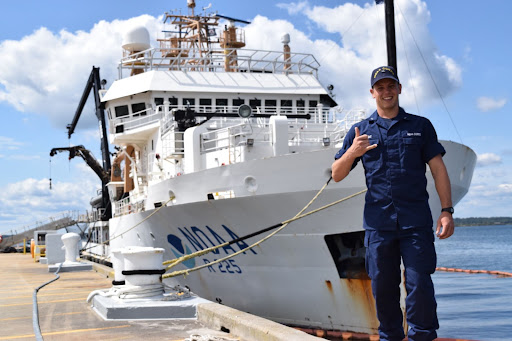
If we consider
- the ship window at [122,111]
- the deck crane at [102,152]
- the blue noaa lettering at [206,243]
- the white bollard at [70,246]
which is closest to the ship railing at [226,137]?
the blue noaa lettering at [206,243]

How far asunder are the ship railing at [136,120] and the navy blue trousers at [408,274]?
43.4 ft

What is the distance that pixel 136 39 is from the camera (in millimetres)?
23125

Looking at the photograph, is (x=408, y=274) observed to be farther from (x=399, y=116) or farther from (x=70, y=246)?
(x=70, y=246)

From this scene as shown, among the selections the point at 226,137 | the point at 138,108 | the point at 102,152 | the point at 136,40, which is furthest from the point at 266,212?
the point at 102,152

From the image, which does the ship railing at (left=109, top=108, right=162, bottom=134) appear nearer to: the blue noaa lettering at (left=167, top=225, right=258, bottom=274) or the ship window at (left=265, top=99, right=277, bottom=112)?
the ship window at (left=265, top=99, right=277, bottom=112)

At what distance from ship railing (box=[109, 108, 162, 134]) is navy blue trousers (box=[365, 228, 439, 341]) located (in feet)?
43.4

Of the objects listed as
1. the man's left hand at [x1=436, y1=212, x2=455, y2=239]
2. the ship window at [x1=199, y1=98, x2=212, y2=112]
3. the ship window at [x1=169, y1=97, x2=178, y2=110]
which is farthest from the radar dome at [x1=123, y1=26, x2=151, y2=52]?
the man's left hand at [x1=436, y1=212, x2=455, y2=239]

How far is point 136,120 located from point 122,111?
1280mm

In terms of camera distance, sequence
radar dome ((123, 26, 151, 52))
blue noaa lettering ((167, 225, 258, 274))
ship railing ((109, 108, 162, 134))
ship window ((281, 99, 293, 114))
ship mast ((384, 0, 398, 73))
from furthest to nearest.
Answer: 1. radar dome ((123, 26, 151, 52))
2. ship window ((281, 99, 293, 114))
3. ship railing ((109, 108, 162, 134))
4. blue noaa lettering ((167, 225, 258, 274))
5. ship mast ((384, 0, 398, 73))

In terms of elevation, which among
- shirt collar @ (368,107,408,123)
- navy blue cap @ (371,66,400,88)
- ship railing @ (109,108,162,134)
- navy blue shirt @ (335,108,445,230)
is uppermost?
ship railing @ (109,108,162,134)

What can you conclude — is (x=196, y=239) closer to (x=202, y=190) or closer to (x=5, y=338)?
(x=202, y=190)

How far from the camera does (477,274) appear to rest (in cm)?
3559

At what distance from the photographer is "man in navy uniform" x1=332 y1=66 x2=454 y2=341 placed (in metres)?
3.88

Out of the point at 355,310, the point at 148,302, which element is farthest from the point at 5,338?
the point at 355,310
